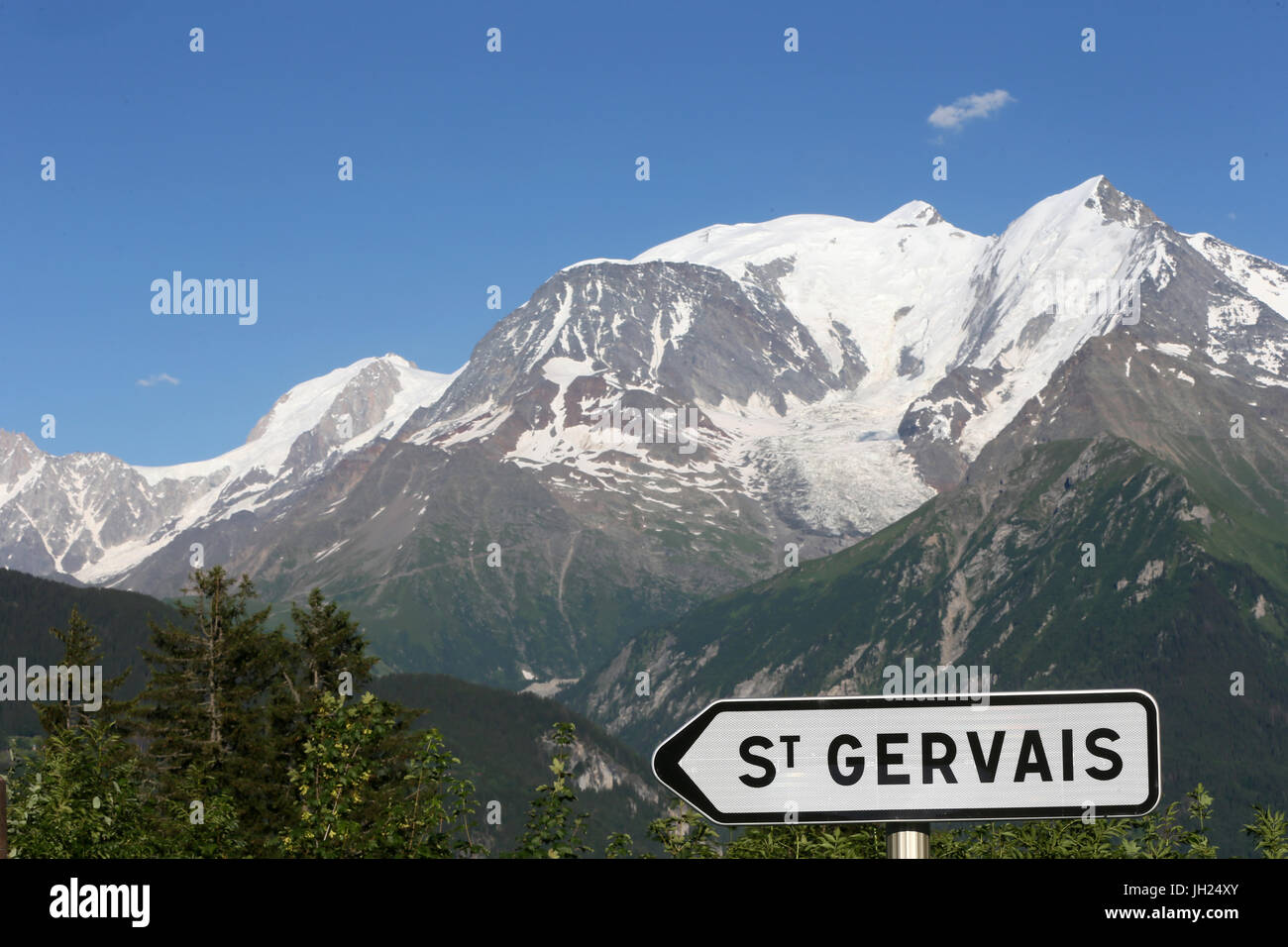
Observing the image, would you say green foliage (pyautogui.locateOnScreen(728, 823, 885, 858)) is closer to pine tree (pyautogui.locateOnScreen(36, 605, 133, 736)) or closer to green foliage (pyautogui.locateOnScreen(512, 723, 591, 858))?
green foliage (pyautogui.locateOnScreen(512, 723, 591, 858))

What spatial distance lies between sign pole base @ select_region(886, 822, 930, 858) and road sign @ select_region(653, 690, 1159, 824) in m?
0.08

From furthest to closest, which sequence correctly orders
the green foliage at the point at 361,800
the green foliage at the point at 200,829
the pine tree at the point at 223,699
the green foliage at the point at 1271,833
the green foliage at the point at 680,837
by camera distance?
1. the pine tree at the point at 223,699
2. the green foliage at the point at 200,829
3. the green foliage at the point at 680,837
4. the green foliage at the point at 361,800
5. the green foliage at the point at 1271,833

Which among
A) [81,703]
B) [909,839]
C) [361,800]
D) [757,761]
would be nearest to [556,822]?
[361,800]

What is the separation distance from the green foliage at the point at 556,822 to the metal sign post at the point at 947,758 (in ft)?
44.5

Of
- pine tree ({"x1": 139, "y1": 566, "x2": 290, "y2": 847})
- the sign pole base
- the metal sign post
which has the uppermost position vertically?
pine tree ({"x1": 139, "y1": 566, "x2": 290, "y2": 847})

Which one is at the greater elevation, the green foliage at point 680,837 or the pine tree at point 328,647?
the pine tree at point 328,647

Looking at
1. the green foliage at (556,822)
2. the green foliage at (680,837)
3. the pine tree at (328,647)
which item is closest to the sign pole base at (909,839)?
the green foliage at (680,837)

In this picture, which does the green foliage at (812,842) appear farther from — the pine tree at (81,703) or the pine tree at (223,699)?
the pine tree at (81,703)

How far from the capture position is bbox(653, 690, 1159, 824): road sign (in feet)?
21.7

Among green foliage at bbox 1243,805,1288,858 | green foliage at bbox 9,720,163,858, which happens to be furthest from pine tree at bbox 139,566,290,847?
green foliage at bbox 1243,805,1288,858

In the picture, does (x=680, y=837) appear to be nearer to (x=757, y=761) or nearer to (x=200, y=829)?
(x=200, y=829)

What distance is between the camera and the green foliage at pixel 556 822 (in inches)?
797
